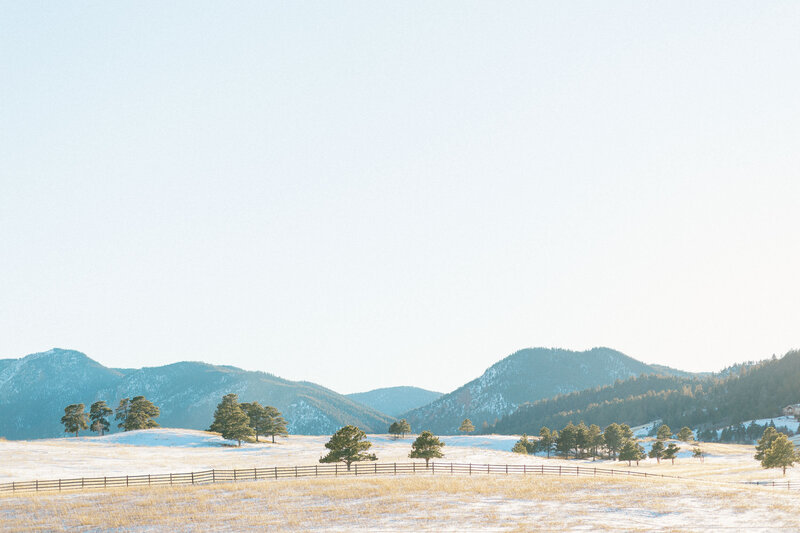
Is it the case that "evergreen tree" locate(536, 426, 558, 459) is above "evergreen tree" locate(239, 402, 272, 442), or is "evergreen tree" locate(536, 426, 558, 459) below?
below

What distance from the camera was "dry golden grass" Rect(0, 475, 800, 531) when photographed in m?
43.7

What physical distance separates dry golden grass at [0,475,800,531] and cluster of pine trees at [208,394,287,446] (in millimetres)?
69173

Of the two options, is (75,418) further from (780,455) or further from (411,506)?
(780,455)

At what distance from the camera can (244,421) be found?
127m

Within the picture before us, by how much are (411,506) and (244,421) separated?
278 feet

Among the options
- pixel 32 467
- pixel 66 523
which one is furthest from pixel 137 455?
pixel 66 523

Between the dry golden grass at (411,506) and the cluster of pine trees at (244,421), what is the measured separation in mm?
69173

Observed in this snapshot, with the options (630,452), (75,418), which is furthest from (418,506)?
(75,418)

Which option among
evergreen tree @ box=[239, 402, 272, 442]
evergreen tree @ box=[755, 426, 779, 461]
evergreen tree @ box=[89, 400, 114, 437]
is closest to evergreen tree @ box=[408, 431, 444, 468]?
evergreen tree @ box=[755, 426, 779, 461]

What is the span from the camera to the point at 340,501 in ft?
169

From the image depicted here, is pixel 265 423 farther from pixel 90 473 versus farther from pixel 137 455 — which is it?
pixel 90 473

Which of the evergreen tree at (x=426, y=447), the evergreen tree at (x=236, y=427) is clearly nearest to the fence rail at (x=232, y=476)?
the evergreen tree at (x=426, y=447)

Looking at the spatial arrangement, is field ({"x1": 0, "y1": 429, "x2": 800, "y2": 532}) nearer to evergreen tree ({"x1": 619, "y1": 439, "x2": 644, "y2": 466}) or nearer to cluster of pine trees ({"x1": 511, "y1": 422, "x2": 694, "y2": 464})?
evergreen tree ({"x1": 619, "y1": 439, "x2": 644, "y2": 466})

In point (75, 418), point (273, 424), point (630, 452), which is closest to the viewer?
point (630, 452)
